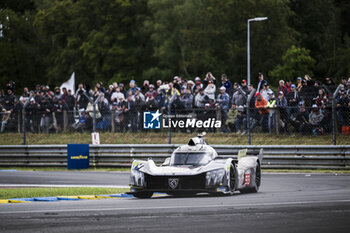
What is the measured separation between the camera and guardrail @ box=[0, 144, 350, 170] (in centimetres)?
2250

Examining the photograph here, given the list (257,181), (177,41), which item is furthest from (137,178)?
(177,41)

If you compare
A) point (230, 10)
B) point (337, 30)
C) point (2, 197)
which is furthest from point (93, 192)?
point (337, 30)

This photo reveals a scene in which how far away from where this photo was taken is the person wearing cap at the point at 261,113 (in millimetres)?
23016

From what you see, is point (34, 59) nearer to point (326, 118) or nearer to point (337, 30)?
point (337, 30)

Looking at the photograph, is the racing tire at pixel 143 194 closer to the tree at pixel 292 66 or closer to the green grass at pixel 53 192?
the green grass at pixel 53 192

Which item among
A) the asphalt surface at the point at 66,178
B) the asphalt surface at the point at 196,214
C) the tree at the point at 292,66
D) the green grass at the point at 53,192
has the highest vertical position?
the tree at the point at 292,66

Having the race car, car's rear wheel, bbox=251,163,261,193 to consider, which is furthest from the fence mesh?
the race car

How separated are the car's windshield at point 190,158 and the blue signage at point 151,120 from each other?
850 centimetres

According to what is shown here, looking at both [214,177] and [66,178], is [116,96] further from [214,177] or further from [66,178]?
[214,177]

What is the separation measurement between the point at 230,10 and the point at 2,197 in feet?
152

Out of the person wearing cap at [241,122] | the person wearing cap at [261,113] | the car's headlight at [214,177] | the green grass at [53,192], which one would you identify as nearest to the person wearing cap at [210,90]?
the person wearing cap at [241,122]

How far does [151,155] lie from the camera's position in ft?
80.2

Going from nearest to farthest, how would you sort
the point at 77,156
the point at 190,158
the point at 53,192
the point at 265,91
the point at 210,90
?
the point at 190,158 < the point at 53,192 < the point at 265,91 < the point at 210,90 < the point at 77,156

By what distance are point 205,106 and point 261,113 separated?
2.30 m
